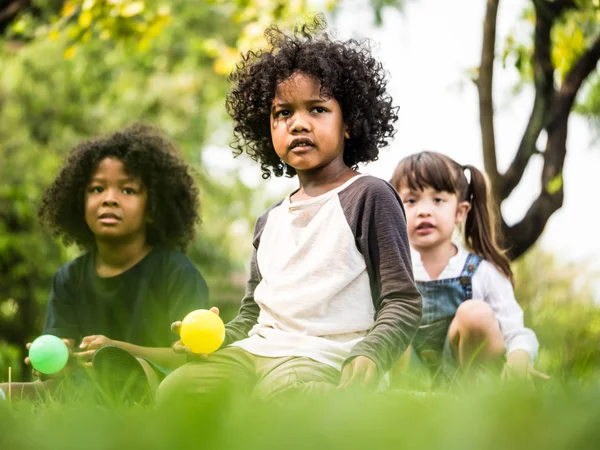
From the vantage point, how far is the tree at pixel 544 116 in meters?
4.59

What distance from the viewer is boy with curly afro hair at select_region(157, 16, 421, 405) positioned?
235 cm

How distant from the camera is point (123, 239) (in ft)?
12.0

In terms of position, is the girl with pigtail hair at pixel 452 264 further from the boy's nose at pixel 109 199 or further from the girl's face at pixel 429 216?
the boy's nose at pixel 109 199

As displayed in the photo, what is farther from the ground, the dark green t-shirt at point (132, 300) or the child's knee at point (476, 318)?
the dark green t-shirt at point (132, 300)

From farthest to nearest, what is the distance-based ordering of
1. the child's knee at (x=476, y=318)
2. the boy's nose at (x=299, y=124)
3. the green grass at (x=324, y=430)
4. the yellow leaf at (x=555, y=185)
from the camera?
the yellow leaf at (x=555, y=185) → the child's knee at (x=476, y=318) → the boy's nose at (x=299, y=124) → the green grass at (x=324, y=430)

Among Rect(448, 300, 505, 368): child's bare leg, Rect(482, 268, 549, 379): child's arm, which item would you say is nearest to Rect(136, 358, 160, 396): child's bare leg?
Rect(448, 300, 505, 368): child's bare leg

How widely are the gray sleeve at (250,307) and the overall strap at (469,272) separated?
1060 millimetres

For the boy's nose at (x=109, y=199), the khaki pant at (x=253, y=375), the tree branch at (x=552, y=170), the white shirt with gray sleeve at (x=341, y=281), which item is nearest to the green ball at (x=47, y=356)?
the khaki pant at (x=253, y=375)

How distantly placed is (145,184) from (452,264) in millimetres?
1517

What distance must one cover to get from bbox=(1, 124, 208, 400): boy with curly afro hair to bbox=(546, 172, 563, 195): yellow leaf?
6.94ft

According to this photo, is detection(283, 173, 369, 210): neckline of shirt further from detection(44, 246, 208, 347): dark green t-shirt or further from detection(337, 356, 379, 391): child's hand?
detection(44, 246, 208, 347): dark green t-shirt

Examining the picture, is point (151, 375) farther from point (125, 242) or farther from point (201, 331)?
point (125, 242)

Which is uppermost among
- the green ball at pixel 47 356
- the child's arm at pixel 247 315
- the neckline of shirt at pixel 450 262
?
the neckline of shirt at pixel 450 262

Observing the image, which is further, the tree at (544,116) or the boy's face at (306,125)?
the tree at (544,116)
